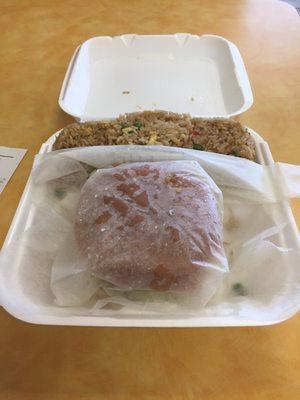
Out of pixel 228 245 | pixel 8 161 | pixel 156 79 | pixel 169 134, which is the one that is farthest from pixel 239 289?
pixel 156 79

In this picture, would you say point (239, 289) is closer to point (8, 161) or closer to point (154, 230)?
point (154, 230)

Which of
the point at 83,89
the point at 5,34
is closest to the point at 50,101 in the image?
the point at 83,89

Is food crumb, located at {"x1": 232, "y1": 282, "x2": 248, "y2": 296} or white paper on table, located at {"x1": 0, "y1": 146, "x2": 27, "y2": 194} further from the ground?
white paper on table, located at {"x1": 0, "y1": 146, "x2": 27, "y2": 194}

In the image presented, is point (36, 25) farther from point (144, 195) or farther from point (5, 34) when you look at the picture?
point (144, 195)

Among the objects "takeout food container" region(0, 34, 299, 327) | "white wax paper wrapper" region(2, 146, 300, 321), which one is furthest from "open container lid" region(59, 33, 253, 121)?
"white wax paper wrapper" region(2, 146, 300, 321)

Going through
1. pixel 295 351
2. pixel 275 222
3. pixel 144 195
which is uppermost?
pixel 144 195

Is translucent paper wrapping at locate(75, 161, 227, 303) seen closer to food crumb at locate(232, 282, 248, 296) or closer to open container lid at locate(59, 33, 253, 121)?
food crumb at locate(232, 282, 248, 296)
